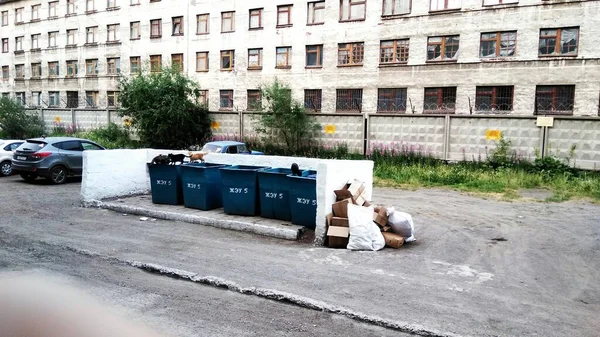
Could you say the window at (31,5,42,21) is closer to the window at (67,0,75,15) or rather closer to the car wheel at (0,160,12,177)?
the window at (67,0,75,15)

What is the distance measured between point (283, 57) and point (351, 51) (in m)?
5.44

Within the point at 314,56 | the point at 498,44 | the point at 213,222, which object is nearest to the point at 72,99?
the point at 314,56

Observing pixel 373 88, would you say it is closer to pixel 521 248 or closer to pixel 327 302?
pixel 521 248

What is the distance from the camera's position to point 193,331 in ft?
15.5

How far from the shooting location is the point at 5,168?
60.6 ft

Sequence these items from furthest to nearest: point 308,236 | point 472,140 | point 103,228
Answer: point 472,140, point 103,228, point 308,236

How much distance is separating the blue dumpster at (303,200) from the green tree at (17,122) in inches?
1150

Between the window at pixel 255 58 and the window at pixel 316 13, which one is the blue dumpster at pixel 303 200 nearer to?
the window at pixel 316 13

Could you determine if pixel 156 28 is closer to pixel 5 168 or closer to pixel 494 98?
pixel 5 168

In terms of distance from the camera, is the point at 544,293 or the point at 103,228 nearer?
the point at 544,293

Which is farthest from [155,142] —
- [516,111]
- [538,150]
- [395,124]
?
[516,111]

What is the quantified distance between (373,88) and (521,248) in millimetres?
24226

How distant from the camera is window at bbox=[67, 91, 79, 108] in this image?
46.2 m

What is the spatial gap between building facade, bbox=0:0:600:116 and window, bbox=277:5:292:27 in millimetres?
74
